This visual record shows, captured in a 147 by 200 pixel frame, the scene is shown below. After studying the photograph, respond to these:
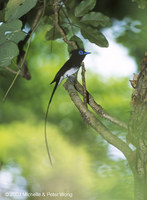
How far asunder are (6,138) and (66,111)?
72 cm

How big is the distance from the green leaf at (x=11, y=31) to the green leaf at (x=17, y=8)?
2cm

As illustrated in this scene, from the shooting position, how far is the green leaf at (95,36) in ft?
4.00

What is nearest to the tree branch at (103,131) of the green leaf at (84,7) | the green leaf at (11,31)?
the green leaf at (11,31)

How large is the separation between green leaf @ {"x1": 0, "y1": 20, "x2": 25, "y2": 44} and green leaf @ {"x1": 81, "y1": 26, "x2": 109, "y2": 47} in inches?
15.2

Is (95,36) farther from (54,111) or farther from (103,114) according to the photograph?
(54,111)

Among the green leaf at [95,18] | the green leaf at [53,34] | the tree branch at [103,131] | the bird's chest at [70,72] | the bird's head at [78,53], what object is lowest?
the tree branch at [103,131]

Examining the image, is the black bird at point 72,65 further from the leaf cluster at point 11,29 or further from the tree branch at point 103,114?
the leaf cluster at point 11,29

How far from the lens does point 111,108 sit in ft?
7.93

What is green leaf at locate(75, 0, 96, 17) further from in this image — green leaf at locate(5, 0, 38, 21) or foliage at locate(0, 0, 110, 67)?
green leaf at locate(5, 0, 38, 21)

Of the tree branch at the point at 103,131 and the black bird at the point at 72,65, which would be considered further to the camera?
the black bird at the point at 72,65

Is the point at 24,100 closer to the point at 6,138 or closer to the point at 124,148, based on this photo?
the point at 6,138

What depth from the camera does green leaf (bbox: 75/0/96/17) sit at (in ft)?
3.96

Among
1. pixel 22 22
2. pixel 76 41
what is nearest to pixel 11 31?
pixel 22 22

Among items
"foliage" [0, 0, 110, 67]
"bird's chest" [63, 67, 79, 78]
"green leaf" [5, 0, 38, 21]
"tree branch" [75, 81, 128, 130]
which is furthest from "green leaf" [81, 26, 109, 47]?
"green leaf" [5, 0, 38, 21]
